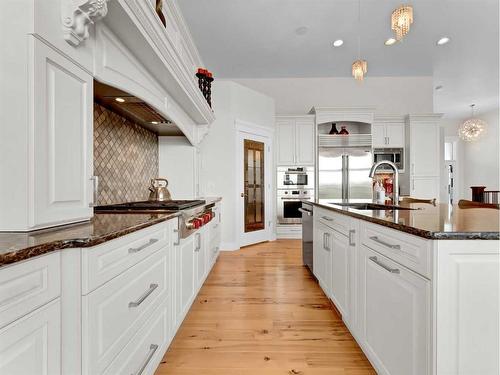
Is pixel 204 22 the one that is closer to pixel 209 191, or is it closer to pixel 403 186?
pixel 209 191

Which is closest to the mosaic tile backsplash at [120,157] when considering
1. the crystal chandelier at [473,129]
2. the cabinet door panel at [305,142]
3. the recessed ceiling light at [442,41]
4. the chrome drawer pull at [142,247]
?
the chrome drawer pull at [142,247]

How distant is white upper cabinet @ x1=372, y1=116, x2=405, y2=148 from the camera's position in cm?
575

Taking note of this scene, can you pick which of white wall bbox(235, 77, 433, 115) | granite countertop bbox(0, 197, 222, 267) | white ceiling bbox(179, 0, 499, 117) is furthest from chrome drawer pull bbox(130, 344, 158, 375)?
white wall bbox(235, 77, 433, 115)

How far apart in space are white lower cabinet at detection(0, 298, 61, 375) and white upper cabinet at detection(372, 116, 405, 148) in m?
6.04

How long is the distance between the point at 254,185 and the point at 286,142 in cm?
123

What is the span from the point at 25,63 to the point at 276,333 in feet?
6.69

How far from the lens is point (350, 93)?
6164mm

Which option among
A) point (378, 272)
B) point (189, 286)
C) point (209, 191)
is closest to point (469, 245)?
point (378, 272)

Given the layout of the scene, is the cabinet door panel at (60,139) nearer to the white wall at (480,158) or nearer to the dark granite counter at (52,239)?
the dark granite counter at (52,239)

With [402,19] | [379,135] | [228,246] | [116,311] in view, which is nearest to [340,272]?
[116,311]

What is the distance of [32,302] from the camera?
0.70m

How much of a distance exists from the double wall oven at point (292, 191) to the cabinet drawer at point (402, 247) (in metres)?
4.07

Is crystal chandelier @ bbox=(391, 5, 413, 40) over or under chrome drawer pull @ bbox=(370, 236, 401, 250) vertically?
over

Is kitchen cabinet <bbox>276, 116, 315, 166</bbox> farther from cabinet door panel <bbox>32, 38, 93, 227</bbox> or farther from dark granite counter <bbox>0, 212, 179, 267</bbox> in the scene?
dark granite counter <bbox>0, 212, 179, 267</bbox>
